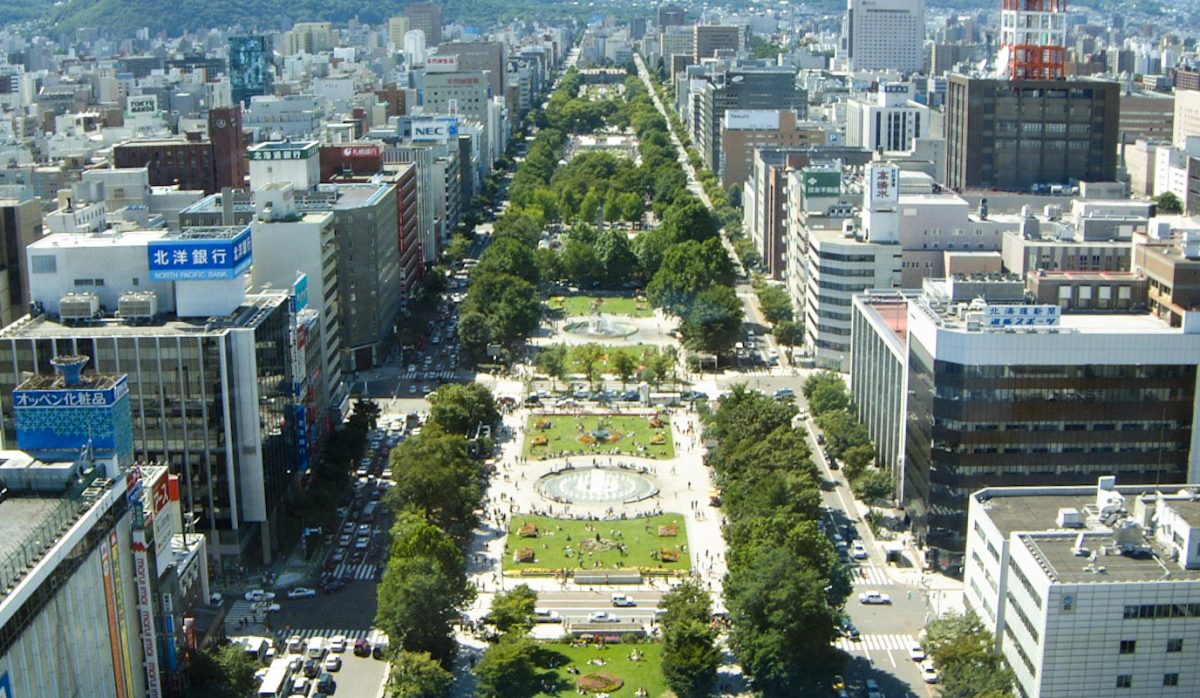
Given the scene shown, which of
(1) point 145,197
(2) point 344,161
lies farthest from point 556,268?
(1) point 145,197

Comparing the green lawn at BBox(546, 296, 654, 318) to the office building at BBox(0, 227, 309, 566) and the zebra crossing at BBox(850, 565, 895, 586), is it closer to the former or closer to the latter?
the office building at BBox(0, 227, 309, 566)

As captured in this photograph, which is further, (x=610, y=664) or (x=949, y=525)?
(x=949, y=525)

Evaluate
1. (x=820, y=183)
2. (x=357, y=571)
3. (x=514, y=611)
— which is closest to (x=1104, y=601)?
(x=514, y=611)

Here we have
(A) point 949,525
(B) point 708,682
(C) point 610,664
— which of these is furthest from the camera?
(A) point 949,525

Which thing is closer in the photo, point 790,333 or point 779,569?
point 779,569

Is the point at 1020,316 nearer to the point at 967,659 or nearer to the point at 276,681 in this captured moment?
the point at 967,659

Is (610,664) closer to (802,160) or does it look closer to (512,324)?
(512,324)

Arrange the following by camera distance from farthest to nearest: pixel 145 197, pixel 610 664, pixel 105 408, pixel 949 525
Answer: pixel 145 197 < pixel 949 525 < pixel 610 664 < pixel 105 408
